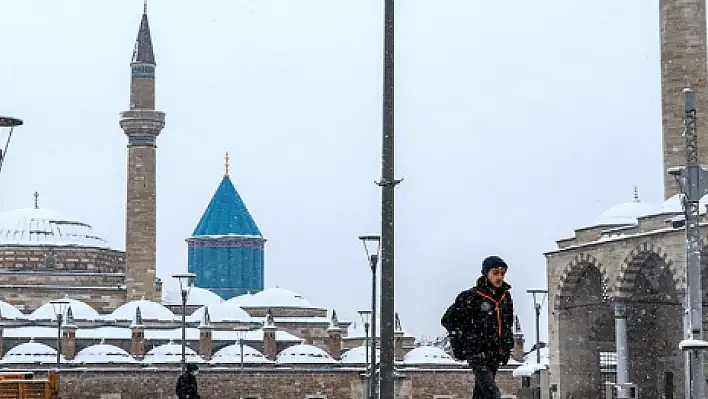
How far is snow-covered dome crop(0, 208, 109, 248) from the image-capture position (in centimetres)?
4100

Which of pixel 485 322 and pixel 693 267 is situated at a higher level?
pixel 693 267

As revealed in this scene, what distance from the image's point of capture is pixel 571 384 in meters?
26.4

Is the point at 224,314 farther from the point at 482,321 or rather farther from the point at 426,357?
the point at 482,321

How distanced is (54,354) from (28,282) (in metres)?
6.03

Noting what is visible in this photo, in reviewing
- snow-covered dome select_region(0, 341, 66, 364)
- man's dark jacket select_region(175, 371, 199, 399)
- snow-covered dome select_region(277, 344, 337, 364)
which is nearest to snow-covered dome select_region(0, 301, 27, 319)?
snow-covered dome select_region(0, 341, 66, 364)

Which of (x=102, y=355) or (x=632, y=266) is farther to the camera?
(x=102, y=355)

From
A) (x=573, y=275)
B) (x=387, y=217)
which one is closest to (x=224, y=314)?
(x=573, y=275)

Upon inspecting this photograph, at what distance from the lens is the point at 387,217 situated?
9266 millimetres

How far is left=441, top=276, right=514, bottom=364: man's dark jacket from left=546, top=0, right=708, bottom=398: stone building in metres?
16.1

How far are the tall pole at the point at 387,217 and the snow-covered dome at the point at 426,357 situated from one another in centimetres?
2757

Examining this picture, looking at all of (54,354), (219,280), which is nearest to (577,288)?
(54,354)

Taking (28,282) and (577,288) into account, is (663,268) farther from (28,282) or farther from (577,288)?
(28,282)

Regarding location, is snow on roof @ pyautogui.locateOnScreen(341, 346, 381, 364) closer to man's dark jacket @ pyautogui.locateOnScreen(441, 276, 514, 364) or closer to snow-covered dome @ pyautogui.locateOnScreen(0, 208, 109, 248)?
snow-covered dome @ pyautogui.locateOnScreen(0, 208, 109, 248)

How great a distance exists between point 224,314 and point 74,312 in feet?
13.8
